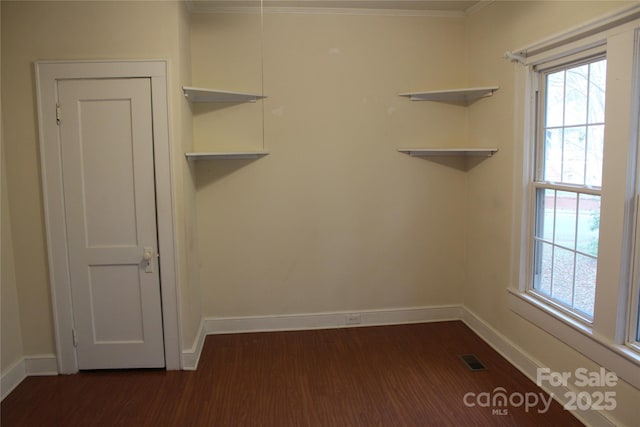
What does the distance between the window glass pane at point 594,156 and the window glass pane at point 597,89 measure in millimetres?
59

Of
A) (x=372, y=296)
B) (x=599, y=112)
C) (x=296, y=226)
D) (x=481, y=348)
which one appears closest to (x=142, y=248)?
(x=296, y=226)

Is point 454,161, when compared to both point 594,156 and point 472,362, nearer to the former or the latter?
point 594,156

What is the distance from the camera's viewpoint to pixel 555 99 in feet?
8.93

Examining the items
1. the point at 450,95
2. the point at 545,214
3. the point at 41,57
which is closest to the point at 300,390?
the point at 545,214

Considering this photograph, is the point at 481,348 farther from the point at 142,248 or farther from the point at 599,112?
the point at 142,248

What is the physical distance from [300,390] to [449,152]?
221 centimetres

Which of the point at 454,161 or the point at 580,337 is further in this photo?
the point at 454,161

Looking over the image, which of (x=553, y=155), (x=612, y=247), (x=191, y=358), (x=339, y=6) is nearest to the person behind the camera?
(x=612, y=247)

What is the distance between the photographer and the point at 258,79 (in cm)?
349

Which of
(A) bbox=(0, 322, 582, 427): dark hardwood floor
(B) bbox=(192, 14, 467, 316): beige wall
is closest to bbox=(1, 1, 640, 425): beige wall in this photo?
(B) bbox=(192, 14, 467, 316): beige wall

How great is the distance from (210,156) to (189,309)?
1.17m

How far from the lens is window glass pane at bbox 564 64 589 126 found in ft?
8.09

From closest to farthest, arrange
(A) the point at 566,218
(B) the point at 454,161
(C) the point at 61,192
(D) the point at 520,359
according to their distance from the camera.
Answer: (A) the point at 566,218 → (C) the point at 61,192 → (D) the point at 520,359 → (B) the point at 454,161

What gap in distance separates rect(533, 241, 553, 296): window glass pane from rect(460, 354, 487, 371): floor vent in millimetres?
662
